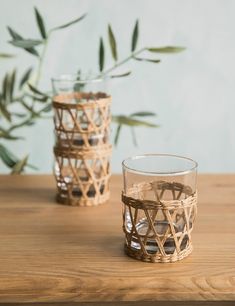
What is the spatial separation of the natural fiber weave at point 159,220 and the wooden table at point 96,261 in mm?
17

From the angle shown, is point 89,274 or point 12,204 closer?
point 89,274

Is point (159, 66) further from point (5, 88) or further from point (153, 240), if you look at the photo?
point (153, 240)

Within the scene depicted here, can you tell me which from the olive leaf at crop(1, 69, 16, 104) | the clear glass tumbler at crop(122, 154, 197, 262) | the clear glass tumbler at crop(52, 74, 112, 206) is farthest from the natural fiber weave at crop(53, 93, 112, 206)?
the olive leaf at crop(1, 69, 16, 104)

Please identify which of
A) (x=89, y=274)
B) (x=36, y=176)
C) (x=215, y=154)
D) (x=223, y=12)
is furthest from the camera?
(x=215, y=154)

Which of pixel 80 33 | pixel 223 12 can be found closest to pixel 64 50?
pixel 80 33

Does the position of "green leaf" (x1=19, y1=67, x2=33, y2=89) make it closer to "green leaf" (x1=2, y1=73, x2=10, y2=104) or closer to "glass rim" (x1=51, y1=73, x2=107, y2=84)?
"green leaf" (x1=2, y1=73, x2=10, y2=104)

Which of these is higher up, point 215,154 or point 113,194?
point 113,194

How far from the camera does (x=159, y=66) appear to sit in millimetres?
1968

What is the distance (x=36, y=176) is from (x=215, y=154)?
85 centimetres

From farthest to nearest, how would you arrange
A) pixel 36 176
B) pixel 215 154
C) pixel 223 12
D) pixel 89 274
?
pixel 215 154, pixel 223 12, pixel 36 176, pixel 89 274

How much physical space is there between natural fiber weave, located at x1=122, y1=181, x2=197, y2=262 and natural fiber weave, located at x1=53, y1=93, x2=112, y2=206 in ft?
0.76

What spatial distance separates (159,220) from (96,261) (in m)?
0.10

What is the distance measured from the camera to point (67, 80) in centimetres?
118

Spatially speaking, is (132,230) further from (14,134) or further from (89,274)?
(14,134)
